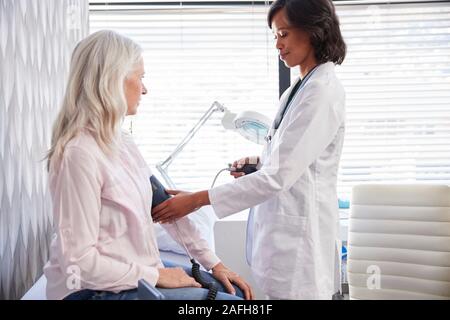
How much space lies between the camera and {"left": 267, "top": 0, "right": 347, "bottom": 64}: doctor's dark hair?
4.25 feet

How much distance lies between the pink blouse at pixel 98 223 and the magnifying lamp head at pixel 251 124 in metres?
0.63

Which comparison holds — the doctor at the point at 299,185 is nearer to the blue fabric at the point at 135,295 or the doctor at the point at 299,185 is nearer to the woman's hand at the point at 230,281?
the woman's hand at the point at 230,281

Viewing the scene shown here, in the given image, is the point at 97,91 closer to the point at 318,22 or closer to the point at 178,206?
the point at 178,206

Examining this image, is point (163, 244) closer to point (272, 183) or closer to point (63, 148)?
point (272, 183)

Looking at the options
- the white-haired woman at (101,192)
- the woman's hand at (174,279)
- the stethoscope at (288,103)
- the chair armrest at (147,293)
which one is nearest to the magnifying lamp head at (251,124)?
the stethoscope at (288,103)

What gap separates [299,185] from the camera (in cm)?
127

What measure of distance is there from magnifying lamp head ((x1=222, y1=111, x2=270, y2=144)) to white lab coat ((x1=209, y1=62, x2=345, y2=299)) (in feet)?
1.12

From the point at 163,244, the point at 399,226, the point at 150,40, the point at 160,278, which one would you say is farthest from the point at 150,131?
the point at 160,278

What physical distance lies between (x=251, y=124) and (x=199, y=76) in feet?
2.75

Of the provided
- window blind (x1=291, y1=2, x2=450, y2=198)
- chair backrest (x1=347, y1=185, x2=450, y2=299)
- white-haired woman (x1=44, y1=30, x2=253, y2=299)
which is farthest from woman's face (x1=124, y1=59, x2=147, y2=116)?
window blind (x1=291, y1=2, x2=450, y2=198)

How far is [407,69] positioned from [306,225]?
1.52 m

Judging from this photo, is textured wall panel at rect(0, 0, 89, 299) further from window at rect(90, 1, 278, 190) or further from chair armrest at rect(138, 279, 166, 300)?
window at rect(90, 1, 278, 190)

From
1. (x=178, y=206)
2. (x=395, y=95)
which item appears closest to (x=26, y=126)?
(x=178, y=206)

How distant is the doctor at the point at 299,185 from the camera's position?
1235 mm
